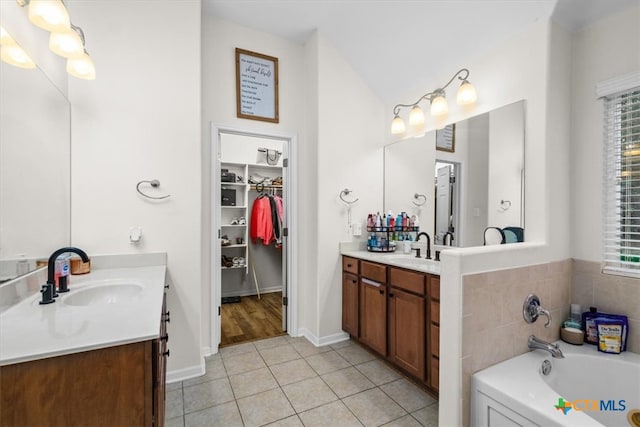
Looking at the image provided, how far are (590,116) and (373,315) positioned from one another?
6.72ft

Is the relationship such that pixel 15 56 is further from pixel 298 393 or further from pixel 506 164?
pixel 506 164

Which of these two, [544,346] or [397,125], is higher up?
[397,125]

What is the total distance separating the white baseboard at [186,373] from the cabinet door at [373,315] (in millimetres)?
1346

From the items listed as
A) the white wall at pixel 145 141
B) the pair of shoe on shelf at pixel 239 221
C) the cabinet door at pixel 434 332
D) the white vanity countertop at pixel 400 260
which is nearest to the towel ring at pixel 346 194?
the white vanity countertop at pixel 400 260

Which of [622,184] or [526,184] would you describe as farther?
[526,184]

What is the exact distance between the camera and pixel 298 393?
6.62ft

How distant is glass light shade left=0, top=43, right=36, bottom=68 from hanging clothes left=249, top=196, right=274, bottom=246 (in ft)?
9.63

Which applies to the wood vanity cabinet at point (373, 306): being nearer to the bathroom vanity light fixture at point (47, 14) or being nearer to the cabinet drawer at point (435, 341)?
the cabinet drawer at point (435, 341)

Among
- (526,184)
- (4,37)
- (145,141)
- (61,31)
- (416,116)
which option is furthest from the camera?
(416,116)

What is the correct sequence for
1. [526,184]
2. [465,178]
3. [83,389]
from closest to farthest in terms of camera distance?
[83,389], [526,184], [465,178]

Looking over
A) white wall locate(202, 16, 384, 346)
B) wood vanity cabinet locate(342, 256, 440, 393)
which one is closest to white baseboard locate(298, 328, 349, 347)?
white wall locate(202, 16, 384, 346)

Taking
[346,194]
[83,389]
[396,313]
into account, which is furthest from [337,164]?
[83,389]

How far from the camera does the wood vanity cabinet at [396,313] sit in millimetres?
1948

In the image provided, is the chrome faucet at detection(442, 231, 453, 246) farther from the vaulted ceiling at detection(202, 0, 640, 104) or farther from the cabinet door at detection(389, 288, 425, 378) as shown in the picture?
the vaulted ceiling at detection(202, 0, 640, 104)
